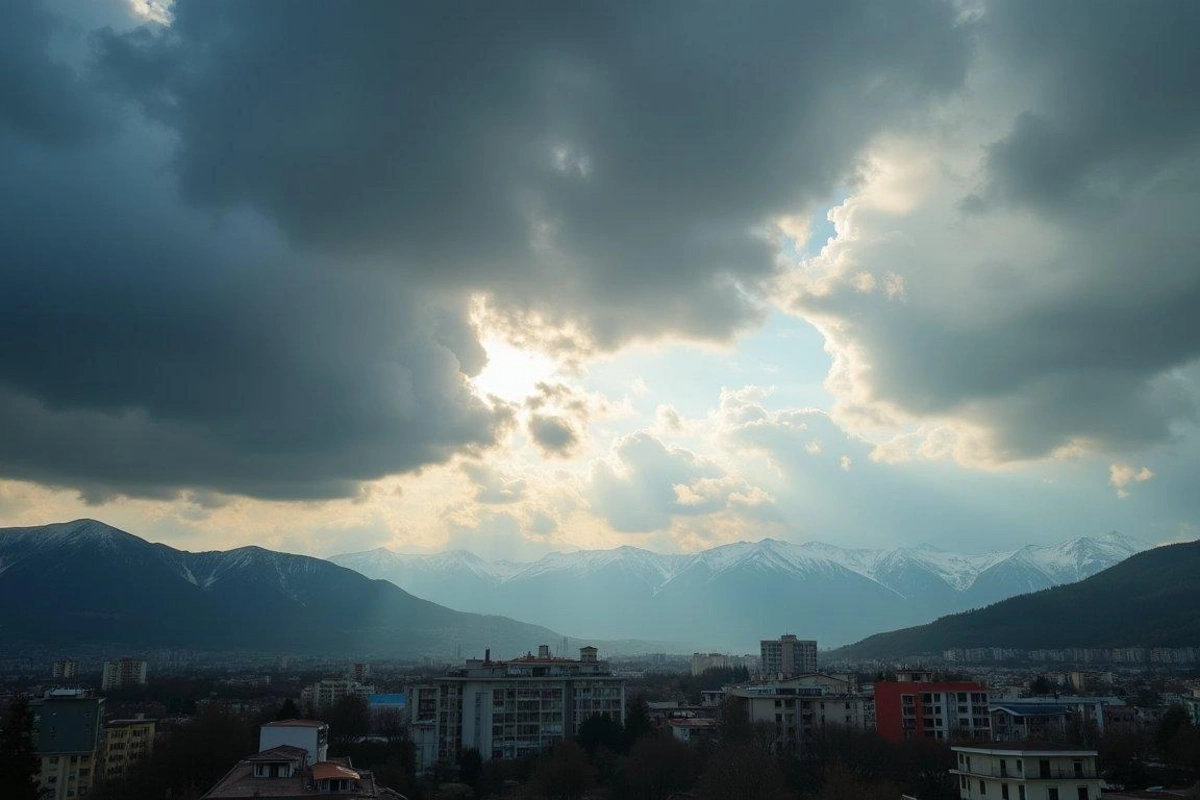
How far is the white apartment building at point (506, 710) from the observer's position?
58969mm

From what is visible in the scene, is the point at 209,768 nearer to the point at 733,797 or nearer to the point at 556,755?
the point at 556,755

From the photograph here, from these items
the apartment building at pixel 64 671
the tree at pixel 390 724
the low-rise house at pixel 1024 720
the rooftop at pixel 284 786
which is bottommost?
the apartment building at pixel 64 671

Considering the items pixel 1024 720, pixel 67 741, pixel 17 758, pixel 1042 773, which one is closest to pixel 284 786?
pixel 17 758

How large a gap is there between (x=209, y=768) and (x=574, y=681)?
26.5 metres

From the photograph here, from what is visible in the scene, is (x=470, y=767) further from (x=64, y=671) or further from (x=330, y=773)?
(x=64, y=671)

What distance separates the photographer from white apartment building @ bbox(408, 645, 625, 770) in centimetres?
5897

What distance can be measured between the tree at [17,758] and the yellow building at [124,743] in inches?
1250

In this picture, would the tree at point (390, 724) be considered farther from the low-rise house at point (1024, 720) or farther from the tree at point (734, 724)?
the low-rise house at point (1024, 720)

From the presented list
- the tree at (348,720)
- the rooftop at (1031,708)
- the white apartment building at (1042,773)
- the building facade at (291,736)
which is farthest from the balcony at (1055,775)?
the tree at (348,720)

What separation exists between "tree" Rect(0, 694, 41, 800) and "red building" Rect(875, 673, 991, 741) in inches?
1964

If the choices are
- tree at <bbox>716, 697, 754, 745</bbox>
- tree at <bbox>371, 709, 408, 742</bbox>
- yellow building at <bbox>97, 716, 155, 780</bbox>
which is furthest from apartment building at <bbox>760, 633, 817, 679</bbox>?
yellow building at <bbox>97, 716, 155, 780</bbox>

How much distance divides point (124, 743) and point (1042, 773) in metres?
57.3

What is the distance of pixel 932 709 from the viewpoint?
201ft

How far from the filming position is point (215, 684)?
433 ft
